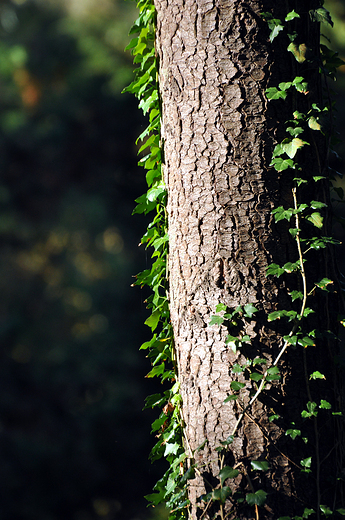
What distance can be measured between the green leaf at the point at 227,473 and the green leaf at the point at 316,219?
56 cm

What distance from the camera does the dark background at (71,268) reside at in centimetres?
611

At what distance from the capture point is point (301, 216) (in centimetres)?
110

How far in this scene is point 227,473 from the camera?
3.42 feet

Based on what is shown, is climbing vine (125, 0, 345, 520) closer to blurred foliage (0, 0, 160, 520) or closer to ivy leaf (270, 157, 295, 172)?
ivy leaf (270, 157, 295, 172)

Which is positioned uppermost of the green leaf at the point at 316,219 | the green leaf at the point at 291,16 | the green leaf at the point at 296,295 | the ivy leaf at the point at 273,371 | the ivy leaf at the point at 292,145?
the green leaf at the point at 291,16

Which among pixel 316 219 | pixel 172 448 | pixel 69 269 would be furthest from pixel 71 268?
pixel 316 219

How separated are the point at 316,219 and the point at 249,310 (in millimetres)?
254

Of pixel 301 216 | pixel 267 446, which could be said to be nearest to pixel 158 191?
pixel 301 216

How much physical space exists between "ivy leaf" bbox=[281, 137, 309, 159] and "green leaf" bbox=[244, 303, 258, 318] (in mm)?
346

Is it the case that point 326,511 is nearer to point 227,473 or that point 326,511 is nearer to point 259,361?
point 227,473

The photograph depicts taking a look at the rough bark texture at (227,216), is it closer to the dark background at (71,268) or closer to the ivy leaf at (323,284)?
the ivy leaf at (323,284)

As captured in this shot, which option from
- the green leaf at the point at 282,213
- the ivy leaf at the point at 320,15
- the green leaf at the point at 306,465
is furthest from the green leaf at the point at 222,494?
the ivy leaf at the point at 320,15

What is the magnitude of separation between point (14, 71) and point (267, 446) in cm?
776

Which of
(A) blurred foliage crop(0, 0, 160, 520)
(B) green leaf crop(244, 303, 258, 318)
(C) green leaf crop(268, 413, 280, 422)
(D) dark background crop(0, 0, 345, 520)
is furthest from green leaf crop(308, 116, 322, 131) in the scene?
(A) blurred foliage crop(0, 0, 160, 520)
